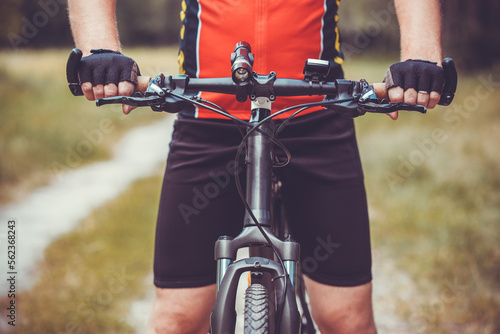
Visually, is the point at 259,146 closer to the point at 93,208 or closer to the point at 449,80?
the point at 449,80

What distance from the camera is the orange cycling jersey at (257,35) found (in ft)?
5.53

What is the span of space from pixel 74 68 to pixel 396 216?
4893 mm

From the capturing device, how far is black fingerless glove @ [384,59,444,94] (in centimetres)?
127

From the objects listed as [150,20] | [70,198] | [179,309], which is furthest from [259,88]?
[150,20]

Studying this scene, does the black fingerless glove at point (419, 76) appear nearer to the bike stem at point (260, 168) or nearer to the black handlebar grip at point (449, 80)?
the black handlebar grip at point (449, 80)

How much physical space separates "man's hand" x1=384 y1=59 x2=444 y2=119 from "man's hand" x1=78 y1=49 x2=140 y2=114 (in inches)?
28.2

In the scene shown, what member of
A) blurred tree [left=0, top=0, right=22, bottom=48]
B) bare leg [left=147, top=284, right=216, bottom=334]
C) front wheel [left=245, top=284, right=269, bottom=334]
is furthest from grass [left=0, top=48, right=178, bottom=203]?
Result: front wheel [left=245, top=284, right=269, bottom=334]

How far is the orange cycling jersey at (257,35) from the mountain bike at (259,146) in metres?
0.39

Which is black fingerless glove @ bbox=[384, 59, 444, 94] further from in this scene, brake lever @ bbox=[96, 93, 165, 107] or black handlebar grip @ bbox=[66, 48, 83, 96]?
black handlebar grip @ bbox=[66, 48, 83, 96]

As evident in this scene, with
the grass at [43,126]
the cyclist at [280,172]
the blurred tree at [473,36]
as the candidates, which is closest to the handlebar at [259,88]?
the cyclist at [280,172]

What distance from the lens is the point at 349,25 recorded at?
28.1 meters

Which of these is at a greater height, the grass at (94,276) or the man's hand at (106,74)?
the man's hand at (106,74)

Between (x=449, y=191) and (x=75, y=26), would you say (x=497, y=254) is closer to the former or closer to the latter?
(x=449, y=191)

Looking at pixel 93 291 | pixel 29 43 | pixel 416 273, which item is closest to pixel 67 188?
pixel 93 291
